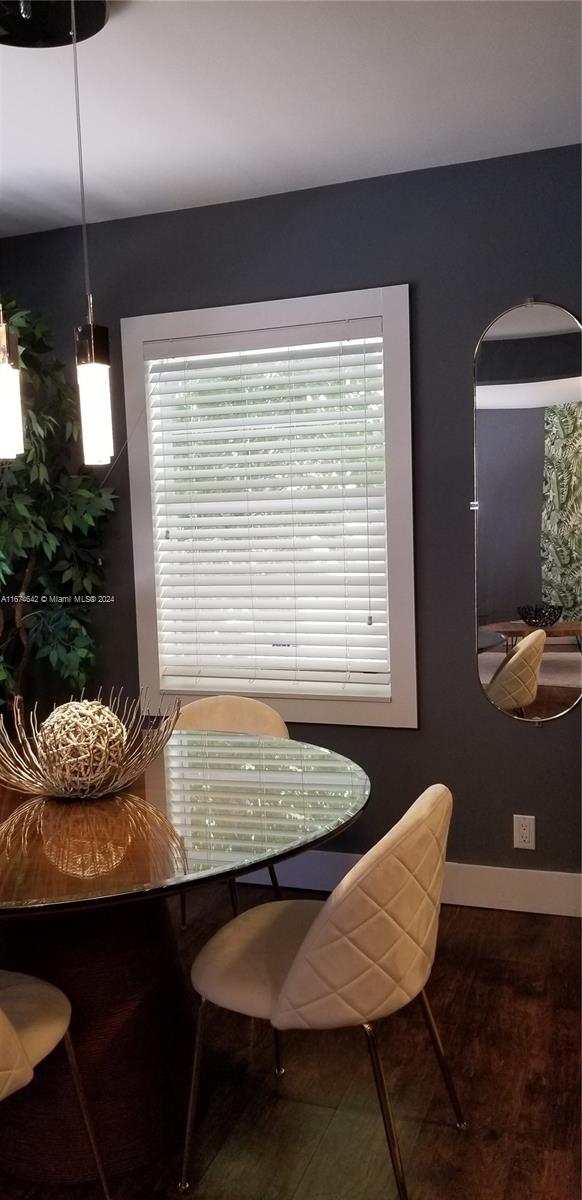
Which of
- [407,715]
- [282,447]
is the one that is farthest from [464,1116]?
[282,447]

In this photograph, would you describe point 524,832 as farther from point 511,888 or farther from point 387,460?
point 387,460

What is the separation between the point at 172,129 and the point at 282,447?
3.65ft

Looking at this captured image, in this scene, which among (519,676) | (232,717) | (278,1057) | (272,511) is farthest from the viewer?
(272,511)

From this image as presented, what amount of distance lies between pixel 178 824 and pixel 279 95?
1.89m

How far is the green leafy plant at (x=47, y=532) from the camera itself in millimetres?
3340

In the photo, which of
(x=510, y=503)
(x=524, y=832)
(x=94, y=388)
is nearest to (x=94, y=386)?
(x=94, y=388)

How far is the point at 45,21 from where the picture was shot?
2.11 m

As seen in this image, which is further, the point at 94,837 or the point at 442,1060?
the point at 442,1060

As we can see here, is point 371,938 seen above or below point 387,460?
below

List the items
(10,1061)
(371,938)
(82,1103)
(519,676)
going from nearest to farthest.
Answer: (10,1061)
(371,938)
(82,1103)
(519,676)

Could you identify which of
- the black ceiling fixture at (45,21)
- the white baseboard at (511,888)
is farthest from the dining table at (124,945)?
the black ceiling fixture at (45,21)

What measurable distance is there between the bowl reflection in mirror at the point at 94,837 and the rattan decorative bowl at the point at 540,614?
1561mm

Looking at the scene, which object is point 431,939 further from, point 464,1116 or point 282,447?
point 282,447

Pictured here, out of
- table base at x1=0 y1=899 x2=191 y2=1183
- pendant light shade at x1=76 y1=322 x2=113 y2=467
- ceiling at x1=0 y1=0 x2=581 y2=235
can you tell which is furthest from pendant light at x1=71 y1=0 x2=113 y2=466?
table base at x1=0 y1=899 x2=191 y2=1183
